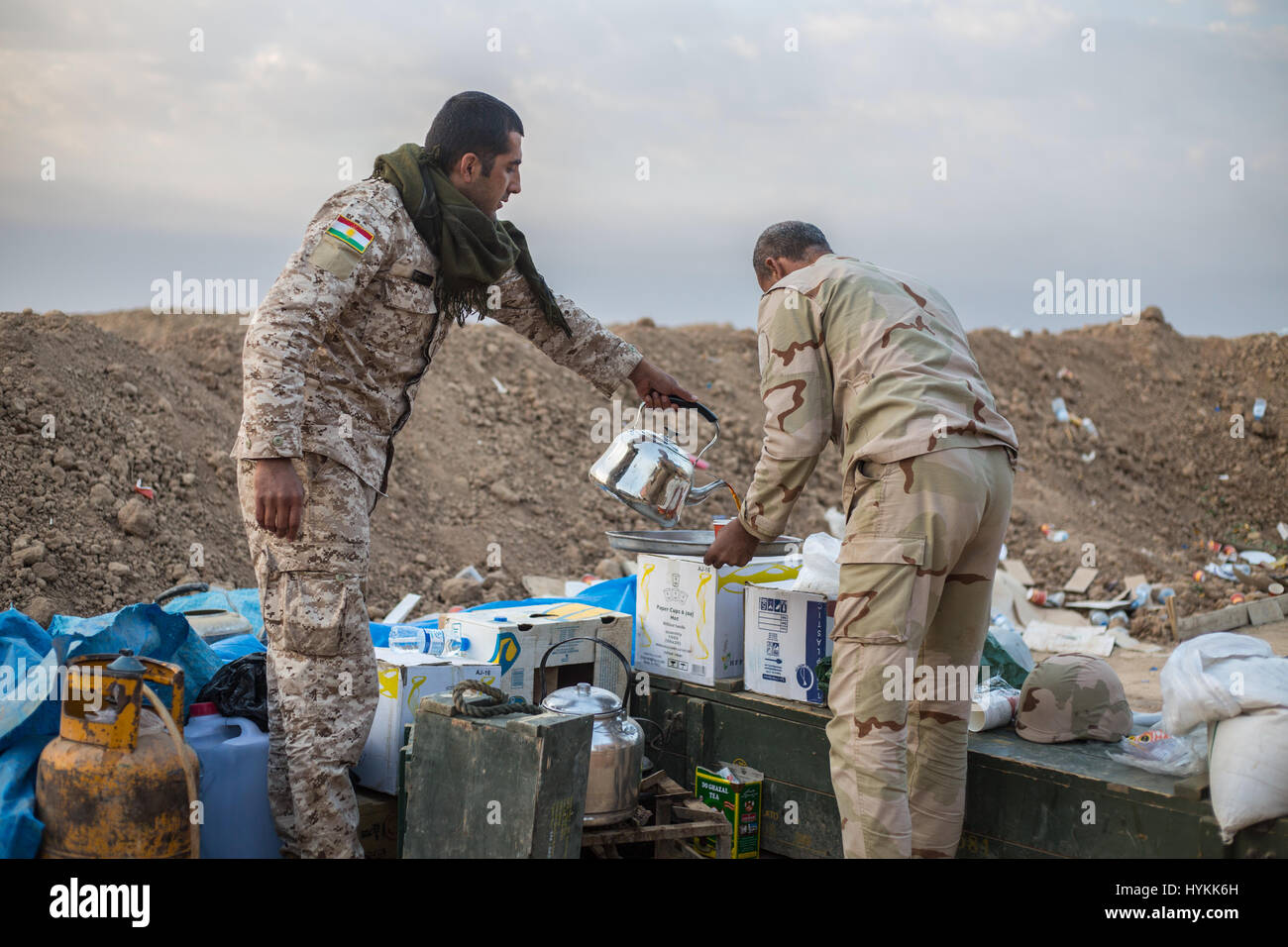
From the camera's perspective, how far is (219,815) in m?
2.94

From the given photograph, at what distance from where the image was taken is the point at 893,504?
2742 mm

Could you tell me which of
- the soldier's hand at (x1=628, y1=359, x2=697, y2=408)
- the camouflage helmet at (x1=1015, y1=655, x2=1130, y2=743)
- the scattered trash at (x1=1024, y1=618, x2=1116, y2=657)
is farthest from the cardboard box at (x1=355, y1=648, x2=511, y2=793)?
the scattered trash at (x1=1024, y1=618, x2=1116, y2=657)

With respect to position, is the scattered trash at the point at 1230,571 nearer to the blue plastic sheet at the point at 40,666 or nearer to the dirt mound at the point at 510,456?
the dirt mound at the point at 510,456

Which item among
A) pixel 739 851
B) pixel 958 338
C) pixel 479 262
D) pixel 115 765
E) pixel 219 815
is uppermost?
pixel 479 262

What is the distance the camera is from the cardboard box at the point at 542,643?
3.76 meters

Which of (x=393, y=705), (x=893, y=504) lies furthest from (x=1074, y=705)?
(x=393, y=705)

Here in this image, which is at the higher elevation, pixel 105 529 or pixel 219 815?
pixel 105 529

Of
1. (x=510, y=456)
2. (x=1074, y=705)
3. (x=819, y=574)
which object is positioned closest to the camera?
(x=1074, y=705)

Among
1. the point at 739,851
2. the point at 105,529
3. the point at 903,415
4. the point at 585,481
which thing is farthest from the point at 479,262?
the point at 585,481

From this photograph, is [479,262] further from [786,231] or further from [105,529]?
[105,529]

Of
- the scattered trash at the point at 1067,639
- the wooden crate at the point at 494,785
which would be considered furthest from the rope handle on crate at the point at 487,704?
the scattered trash at the point at 1067,639

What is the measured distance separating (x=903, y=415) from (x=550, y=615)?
1.84 meters

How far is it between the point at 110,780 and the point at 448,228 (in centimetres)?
179

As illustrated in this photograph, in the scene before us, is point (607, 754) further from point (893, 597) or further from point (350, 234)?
point (350, 234)
